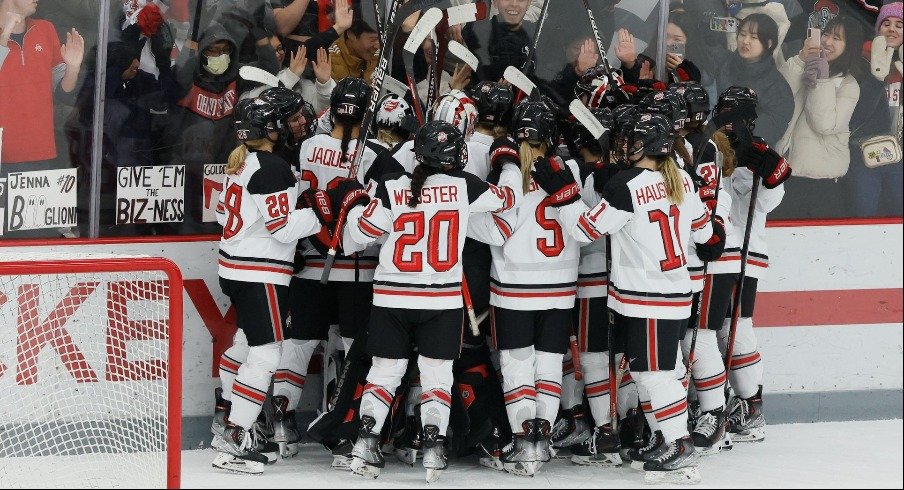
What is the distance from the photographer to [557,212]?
5047 millimetres

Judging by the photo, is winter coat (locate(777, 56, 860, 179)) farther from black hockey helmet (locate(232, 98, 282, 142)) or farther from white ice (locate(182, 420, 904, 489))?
black hockey helmet (locate(232, 98, 282, 142))

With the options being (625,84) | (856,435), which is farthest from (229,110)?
(856,435)

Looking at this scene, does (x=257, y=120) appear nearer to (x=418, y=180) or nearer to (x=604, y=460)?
(x=418, y=180)

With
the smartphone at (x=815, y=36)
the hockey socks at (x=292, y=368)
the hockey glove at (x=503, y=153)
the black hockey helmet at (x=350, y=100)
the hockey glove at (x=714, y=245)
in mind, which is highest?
the smartphone at (x=815, y=36)

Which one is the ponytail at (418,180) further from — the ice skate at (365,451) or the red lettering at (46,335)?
the red lettering at (46,335)

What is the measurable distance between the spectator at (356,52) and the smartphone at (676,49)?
130 cm

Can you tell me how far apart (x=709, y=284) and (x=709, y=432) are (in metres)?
0.60

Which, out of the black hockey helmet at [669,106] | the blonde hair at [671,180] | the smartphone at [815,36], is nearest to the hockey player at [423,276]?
the blonde hair at [671,180]

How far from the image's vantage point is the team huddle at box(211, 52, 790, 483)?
4836 millimetres

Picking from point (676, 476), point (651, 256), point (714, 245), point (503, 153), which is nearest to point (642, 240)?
point (651, 256)

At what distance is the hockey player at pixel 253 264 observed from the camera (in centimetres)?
491

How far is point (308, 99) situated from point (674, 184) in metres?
1.63

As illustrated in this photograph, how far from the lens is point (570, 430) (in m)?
5.36

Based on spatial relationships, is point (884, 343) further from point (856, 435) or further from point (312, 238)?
point (312, 238)
